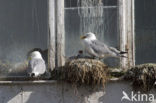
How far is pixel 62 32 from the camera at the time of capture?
24.5ft

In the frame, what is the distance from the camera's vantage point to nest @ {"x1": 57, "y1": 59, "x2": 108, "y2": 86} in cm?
697

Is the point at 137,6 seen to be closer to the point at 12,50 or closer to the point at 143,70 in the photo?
the point at 143,70

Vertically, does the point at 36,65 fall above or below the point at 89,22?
below

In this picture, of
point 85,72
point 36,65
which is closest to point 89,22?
point 85,72

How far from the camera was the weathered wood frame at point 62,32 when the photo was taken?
7430mm

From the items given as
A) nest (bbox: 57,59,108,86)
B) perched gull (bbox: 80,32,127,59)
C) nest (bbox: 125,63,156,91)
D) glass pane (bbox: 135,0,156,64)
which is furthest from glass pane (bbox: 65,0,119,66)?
nest (bbox: 125,63,156,91)

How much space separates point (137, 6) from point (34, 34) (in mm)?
1470

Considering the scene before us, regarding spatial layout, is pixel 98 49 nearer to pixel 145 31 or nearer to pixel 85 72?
pixel 85 72

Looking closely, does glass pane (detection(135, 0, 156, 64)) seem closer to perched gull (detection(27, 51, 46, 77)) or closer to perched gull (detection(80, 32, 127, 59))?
perched gull (detection(80, 32, 127, 59))

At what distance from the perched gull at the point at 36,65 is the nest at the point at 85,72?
318 mm

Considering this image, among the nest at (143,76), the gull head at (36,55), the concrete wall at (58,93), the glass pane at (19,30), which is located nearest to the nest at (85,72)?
the concrete wall at (58,93)

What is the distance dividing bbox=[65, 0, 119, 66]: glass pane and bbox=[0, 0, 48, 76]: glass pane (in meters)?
0.34

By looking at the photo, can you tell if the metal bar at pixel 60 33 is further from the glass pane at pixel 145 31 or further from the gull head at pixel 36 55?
the glass pane at pixel 145 31

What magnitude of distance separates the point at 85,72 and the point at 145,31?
1140 millimetres
